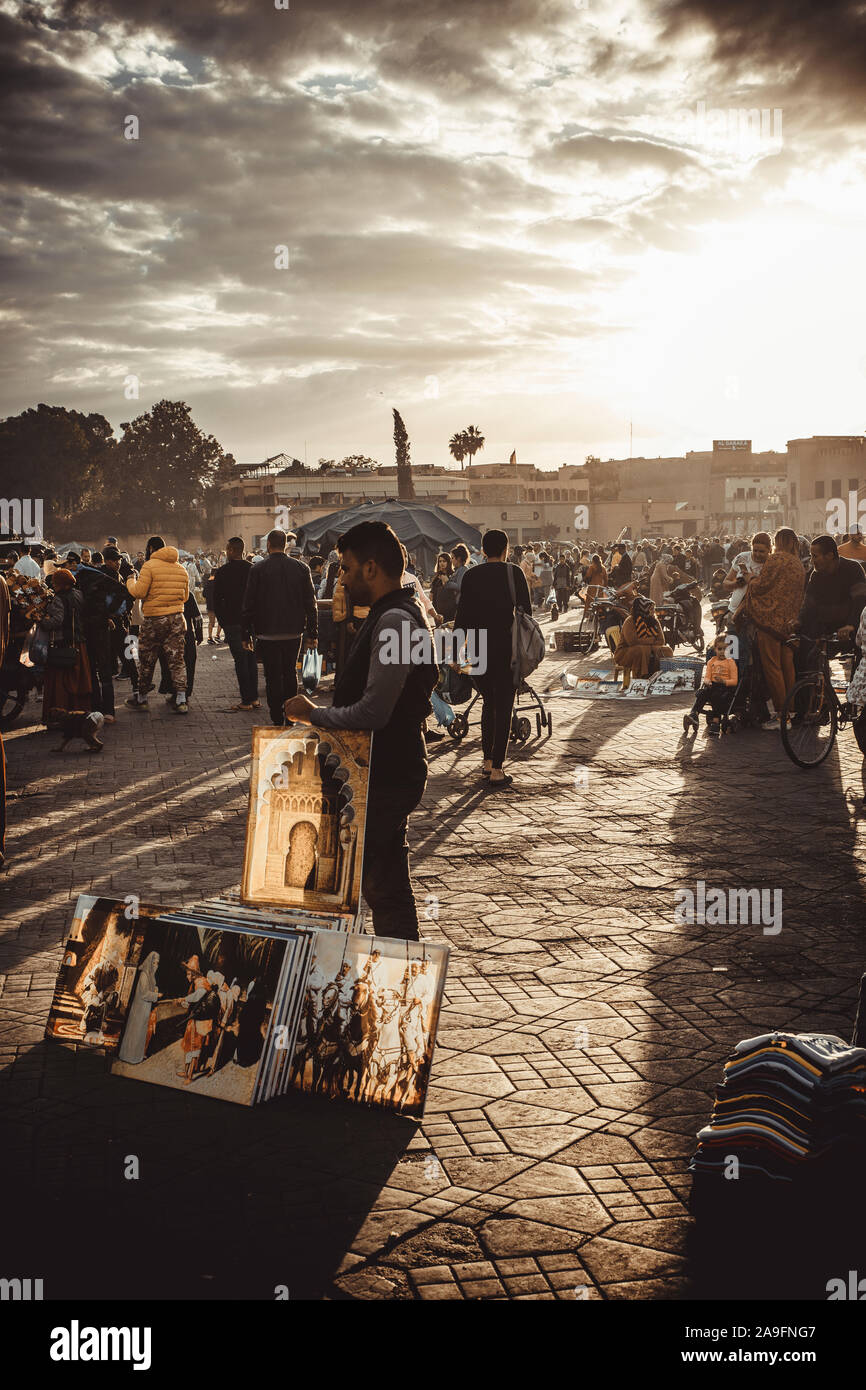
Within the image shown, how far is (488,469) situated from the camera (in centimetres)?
11419

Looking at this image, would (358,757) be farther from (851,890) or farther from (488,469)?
(488,469)

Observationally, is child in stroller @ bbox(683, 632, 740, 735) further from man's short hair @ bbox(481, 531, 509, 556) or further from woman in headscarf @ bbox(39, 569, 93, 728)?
woman in headscarf @ bbox(39, 569, 93, 728)

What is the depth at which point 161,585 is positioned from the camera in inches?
532

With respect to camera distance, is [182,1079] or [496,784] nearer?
[182,1079]

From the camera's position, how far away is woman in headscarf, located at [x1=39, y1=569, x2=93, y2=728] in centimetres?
1244

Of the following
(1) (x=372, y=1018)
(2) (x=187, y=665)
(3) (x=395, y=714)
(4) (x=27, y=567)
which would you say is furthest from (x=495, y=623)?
(4) (x=27, y=567)

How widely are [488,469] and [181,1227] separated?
113 meters

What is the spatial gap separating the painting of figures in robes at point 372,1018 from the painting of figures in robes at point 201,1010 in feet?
0.56

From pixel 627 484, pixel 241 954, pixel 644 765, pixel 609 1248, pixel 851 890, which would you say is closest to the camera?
pixel 609 1248

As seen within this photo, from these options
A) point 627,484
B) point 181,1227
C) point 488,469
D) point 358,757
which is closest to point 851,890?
point 358,757

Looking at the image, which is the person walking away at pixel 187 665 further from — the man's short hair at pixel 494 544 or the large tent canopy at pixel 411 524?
→ the large tent canopy at pixel 411 524

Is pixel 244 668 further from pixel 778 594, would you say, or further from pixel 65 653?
pixel 778 594

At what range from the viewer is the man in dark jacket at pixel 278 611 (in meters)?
11.7

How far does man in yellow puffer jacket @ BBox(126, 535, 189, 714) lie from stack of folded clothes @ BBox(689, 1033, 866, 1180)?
10.6 m
